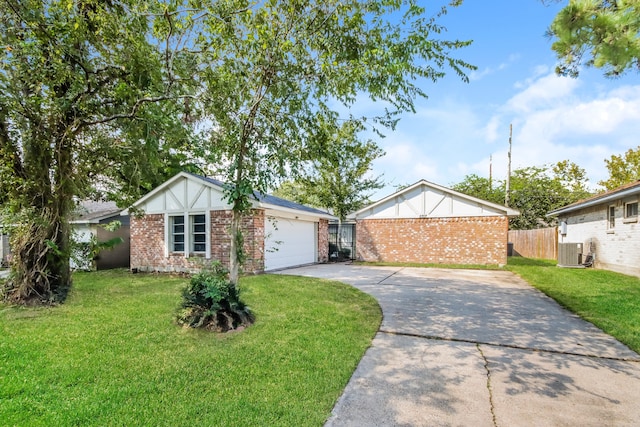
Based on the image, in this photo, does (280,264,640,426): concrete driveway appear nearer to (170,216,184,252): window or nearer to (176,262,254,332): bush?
(176,262,254,332): bush

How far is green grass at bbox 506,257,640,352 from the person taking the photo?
195 inches

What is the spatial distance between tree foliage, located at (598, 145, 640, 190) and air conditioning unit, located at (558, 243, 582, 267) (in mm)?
19209

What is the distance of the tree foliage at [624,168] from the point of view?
24.9 m

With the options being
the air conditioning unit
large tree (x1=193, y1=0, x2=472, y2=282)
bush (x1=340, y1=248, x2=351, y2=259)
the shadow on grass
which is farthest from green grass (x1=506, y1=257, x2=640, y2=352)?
bush (x1=340, y1=248, x2=351, y2=259)

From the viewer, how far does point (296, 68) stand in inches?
196

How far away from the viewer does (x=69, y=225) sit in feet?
24.1

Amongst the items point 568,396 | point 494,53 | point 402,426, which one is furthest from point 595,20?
point 402,426

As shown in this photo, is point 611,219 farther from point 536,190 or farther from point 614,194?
point 536,190

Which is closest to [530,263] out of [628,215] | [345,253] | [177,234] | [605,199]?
[605,199]

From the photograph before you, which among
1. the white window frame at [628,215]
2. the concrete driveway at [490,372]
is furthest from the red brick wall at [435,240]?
the concrete driveway at [490,372]

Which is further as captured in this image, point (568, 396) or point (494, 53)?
point (494, 53)

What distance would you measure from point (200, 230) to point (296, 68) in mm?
8218

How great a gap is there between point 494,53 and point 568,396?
6509 millimetres

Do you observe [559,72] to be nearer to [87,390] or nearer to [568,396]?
[568,396]
